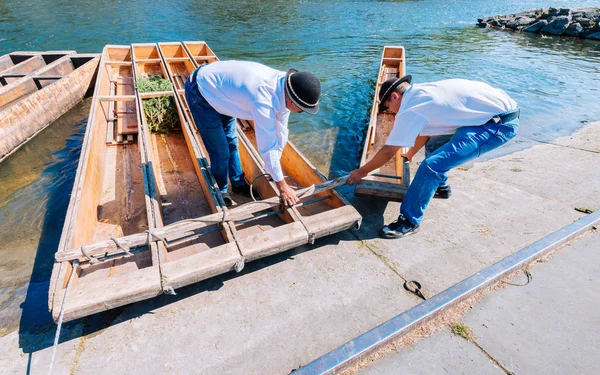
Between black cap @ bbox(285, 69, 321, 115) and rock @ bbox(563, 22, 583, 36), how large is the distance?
2508 cm

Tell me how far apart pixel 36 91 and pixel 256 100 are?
7880 mm

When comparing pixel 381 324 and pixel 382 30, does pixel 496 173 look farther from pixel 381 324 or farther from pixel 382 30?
pixel 382 30

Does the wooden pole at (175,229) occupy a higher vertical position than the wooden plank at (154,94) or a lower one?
lower

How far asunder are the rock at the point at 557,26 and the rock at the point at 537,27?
1.29 ft

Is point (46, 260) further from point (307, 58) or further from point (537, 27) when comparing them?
point (537, 27)

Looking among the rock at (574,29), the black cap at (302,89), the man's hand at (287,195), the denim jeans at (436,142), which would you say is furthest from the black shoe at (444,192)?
the rock at (574,29)

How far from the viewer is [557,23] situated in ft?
64.7

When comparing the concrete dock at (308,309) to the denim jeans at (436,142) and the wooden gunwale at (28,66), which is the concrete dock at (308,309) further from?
the wooden gunwale at (28,66)

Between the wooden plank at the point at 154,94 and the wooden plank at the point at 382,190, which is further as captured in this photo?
the wooden plank at the point at 154,94

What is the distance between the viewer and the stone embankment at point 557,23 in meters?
19.0

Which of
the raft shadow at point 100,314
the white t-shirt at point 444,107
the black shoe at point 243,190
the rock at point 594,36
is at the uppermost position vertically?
the white t-shirt at point 444,107

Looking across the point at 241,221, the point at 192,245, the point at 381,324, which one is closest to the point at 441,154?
the point at 381,324

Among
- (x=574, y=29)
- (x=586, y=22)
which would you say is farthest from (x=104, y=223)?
(x=586, y=22)

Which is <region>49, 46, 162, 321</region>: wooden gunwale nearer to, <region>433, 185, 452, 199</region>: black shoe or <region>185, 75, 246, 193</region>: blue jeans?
<region>185, 75, 246, 193</region>: blue jeans
